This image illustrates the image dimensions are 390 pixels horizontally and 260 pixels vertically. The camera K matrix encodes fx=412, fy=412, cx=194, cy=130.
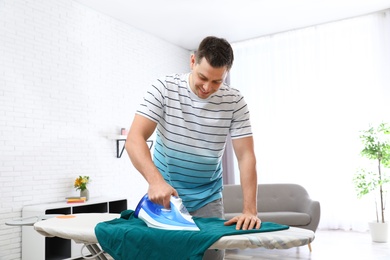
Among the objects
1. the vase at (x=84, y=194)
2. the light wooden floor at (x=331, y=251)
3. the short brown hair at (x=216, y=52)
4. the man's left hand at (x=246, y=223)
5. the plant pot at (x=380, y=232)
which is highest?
the short brown hair at (x=216, y=52)

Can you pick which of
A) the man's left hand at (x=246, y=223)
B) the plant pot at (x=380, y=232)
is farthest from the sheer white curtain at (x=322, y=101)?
the man's left hand at (x=246, y=223)

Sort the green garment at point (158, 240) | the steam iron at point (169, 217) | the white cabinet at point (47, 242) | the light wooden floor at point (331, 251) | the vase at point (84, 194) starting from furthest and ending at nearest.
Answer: the vase at point (84, 194), the light wooden floor at point (331, 251), the white cabinet at point (47, 242), the steam iron at point (169, 217), the green garment at point (158, 240)

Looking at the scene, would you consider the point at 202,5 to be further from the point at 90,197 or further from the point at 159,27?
the point at 90,197

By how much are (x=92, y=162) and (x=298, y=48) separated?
10.4 feet

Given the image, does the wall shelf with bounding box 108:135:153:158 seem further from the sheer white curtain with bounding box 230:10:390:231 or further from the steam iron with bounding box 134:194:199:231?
the steam iron with bounding box 134:194:199:231

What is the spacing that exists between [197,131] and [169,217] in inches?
15.8

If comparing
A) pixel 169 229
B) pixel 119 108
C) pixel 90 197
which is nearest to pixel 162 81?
pixel 169 229

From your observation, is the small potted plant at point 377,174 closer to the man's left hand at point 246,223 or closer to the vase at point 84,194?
the vase at point 84,194

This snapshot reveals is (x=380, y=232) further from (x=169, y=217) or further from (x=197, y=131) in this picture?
(x=169, y=217)

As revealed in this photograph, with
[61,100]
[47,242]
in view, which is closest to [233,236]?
[47,242]

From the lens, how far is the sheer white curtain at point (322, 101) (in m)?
5.13

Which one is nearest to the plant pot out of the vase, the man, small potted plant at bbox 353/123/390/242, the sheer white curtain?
small potted plant at bbox 353/123/390/242

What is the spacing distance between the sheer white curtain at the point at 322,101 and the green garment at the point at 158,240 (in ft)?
14.1

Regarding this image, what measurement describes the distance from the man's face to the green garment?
0.48m
